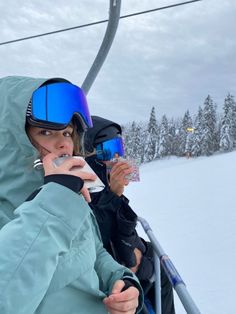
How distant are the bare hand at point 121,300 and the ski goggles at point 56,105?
54 centimetres

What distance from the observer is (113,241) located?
188 cm

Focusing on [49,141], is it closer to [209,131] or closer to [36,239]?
[36,239]

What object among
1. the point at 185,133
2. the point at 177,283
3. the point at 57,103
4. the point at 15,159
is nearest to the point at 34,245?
the point at 15,159

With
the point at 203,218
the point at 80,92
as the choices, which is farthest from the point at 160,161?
the point at 80,92

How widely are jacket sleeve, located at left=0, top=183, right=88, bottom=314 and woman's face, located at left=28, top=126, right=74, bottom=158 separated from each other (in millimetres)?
257

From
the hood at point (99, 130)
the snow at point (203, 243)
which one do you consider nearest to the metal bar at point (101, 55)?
the hood at point (99, 130)

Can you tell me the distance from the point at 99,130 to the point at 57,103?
1.04m

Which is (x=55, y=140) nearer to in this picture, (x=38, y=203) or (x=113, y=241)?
(x=38, y=203)

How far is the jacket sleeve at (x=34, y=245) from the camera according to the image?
81 cm

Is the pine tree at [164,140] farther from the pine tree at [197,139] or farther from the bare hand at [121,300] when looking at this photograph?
the bare hand at [121,300]

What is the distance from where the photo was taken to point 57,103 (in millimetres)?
1219

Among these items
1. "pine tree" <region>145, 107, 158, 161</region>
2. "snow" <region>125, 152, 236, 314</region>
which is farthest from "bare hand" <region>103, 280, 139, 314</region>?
"pine tree" <region>145, 107, 158, 161</region>

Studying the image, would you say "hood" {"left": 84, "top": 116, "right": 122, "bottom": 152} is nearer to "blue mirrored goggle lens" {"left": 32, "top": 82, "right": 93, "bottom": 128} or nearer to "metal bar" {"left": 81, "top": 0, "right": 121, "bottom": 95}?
"metal bar" {"left": 81, "top": 0, "right": 121, "bottom": 95}

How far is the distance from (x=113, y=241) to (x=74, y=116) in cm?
80
